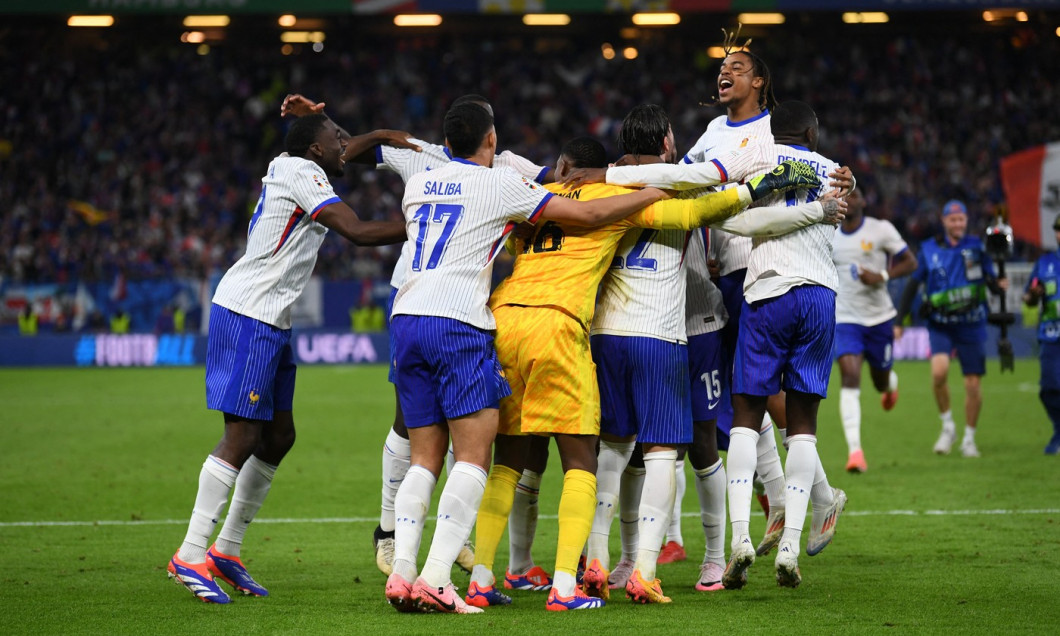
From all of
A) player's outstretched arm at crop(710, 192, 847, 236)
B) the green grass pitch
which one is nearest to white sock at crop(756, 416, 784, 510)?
the green grass pitch

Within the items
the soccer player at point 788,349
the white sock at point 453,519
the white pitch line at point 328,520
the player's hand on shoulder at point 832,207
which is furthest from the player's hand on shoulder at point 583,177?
the white pitch line at point 328,520

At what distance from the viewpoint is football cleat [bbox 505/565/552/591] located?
596 cm

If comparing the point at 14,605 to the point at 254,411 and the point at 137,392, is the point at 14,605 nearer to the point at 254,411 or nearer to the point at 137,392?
the point at 254,411

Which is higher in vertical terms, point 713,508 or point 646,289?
point 646,289

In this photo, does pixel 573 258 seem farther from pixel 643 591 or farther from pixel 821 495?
pixel 821 495

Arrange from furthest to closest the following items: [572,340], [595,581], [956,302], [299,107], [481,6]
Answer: [481,6]
[956,302]
[299,107]
[595,581]
[572,340]

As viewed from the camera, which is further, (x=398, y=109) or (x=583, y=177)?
(x=398, y=109)

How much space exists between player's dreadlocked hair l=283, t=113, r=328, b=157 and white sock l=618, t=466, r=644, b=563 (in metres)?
2.34

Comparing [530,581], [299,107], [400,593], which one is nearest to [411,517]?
[400,593]

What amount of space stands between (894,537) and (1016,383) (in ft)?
40.5

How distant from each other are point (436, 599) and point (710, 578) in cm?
156

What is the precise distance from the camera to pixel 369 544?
7.36m

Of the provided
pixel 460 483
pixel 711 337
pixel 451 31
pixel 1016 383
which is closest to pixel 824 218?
pixel 711 337

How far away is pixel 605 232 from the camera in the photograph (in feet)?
17.9
